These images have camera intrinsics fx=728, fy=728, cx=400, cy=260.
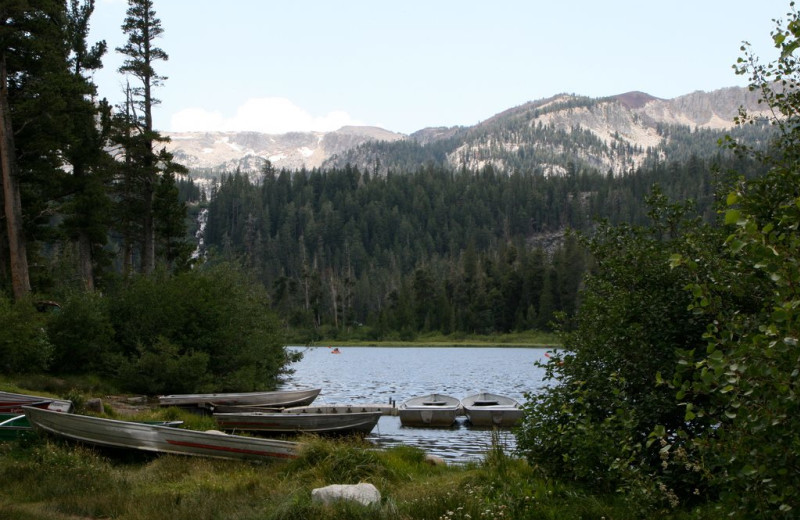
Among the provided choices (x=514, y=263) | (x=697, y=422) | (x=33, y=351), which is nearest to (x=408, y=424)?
(x=33, y=351)

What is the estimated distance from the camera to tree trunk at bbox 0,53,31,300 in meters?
27.3

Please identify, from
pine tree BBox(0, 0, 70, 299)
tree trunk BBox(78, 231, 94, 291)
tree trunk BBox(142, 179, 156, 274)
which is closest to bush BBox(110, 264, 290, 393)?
tree trunk BBox(78, 231, 94, 291)

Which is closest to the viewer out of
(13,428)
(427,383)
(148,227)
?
(13,428)

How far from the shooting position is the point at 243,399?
1124 inches

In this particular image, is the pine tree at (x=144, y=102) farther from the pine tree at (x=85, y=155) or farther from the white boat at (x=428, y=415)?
the white boat at (x=428, y=415)

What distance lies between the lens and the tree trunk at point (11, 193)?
27.3m

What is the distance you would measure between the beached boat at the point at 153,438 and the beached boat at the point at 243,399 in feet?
37.9

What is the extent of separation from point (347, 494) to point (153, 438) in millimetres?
6677

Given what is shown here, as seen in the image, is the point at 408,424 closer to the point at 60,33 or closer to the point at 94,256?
the point at 60,33

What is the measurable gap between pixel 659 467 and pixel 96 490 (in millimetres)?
8903

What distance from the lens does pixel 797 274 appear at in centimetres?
441

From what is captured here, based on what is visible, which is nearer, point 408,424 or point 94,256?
point 408,424

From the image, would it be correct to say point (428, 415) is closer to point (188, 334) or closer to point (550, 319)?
point (550, 319)

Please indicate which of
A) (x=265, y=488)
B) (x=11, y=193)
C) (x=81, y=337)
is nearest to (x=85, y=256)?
(x=81, y=337)
